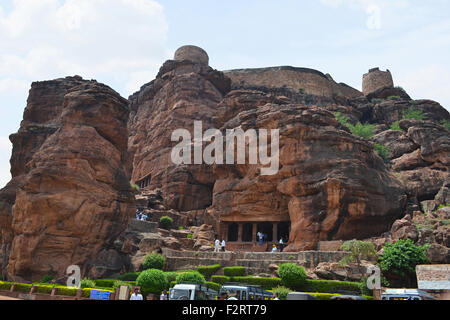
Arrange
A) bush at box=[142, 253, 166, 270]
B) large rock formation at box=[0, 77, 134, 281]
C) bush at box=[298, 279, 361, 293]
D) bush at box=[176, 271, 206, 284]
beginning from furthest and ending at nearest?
large rock formation at box=[0, 77, 134, 281] < bush at box=[142, 253, 166, 270] < bush at box=[298, 279, 361, 293] < bush at box=[176, 271, 206, 284]

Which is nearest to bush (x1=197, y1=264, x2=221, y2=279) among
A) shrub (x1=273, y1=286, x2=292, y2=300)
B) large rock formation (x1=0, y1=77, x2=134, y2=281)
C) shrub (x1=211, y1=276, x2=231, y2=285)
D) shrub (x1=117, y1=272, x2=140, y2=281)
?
shrub (x1=211, y1=276, x2=231, y2=285)

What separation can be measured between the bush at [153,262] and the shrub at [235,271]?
505 centimetres

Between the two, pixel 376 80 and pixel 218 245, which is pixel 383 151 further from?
pixel 376 80

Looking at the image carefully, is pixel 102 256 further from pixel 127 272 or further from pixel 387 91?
pixel 387 91

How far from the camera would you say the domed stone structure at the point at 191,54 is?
74000 mm

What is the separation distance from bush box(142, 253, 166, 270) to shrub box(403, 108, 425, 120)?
43891 mm

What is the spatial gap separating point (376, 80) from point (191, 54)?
34.5 m

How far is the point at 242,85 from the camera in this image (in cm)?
7044

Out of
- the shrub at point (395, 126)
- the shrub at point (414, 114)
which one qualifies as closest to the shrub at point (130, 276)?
the shrub at point (395, 126)

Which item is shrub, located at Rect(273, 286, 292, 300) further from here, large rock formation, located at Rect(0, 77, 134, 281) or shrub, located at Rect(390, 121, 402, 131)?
shrub, located at Rect(390, 121, 402, 131)

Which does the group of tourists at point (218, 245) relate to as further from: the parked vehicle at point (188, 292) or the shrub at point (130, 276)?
the parked vehicle at point (188, 292)

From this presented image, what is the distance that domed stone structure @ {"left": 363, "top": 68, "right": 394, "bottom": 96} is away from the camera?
249 ft

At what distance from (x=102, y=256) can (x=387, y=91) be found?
5691 cm

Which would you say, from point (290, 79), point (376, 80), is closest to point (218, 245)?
point (290, 79)
